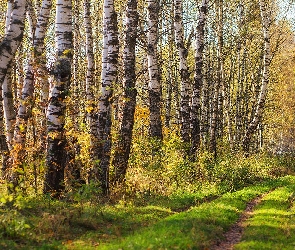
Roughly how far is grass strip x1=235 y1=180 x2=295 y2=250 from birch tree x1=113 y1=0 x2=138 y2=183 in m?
4.84

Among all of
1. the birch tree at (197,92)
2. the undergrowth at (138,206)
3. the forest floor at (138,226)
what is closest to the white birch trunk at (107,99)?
the undergrowth at (138,206)

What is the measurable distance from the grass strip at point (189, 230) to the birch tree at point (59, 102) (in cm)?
339

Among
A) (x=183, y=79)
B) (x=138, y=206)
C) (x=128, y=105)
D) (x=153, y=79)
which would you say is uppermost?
(x=183, y=79)

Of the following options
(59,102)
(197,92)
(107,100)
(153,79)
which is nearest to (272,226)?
(107,100)

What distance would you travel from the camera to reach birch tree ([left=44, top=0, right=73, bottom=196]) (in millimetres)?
11797

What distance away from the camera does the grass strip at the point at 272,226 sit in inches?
381

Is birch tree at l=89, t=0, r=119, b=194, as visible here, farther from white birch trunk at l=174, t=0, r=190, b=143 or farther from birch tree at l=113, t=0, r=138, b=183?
white birch trunk at l=174, t=0, r=190, b=143

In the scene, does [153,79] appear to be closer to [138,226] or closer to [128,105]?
[128,105]

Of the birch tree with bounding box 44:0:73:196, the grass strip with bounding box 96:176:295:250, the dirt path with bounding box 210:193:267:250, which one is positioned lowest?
the dirt path with bounding box 210:193:267:250

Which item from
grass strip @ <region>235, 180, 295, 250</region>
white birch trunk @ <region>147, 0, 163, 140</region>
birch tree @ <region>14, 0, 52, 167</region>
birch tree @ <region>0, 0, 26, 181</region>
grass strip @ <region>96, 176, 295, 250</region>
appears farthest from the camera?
white birch trunk @ <region>147, 0, 163, 140</region>

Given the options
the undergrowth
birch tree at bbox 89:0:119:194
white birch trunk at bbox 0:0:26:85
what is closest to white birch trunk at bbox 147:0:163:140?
the undergrowth

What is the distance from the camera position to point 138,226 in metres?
10.7

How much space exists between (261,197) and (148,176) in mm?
5190

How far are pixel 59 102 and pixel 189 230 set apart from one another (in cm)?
501
